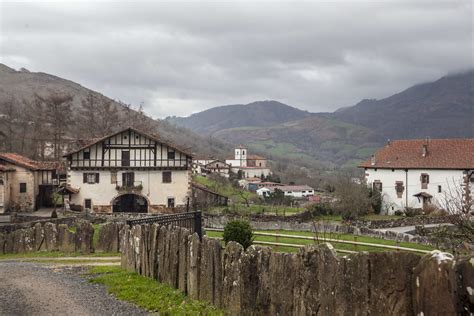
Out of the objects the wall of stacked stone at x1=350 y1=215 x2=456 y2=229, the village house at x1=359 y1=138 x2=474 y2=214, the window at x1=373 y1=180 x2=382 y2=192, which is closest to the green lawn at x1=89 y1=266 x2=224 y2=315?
the wall of stacked stone at x1=350 y1=215 x2=456 y2=229

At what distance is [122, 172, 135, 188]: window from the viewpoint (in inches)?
2012

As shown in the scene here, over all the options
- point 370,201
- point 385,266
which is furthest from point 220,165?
point 385,266

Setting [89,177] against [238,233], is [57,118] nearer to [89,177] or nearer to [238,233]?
[89,177]

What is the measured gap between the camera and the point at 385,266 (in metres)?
7.80

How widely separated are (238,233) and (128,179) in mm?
27123

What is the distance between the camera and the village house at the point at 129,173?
166 feet

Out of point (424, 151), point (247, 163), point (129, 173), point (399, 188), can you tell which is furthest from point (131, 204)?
point (247, 163)

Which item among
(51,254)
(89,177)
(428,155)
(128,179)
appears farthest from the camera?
(428,155)

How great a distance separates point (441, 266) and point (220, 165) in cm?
11430

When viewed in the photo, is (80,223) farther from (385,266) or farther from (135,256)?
(385,266)

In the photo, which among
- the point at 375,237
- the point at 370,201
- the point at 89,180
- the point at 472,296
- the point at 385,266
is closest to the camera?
the point at 472,296

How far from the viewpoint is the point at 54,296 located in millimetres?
13500

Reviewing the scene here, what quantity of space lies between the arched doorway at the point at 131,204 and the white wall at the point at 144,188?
0.93 meters

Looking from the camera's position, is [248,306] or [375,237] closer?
[248,306]
